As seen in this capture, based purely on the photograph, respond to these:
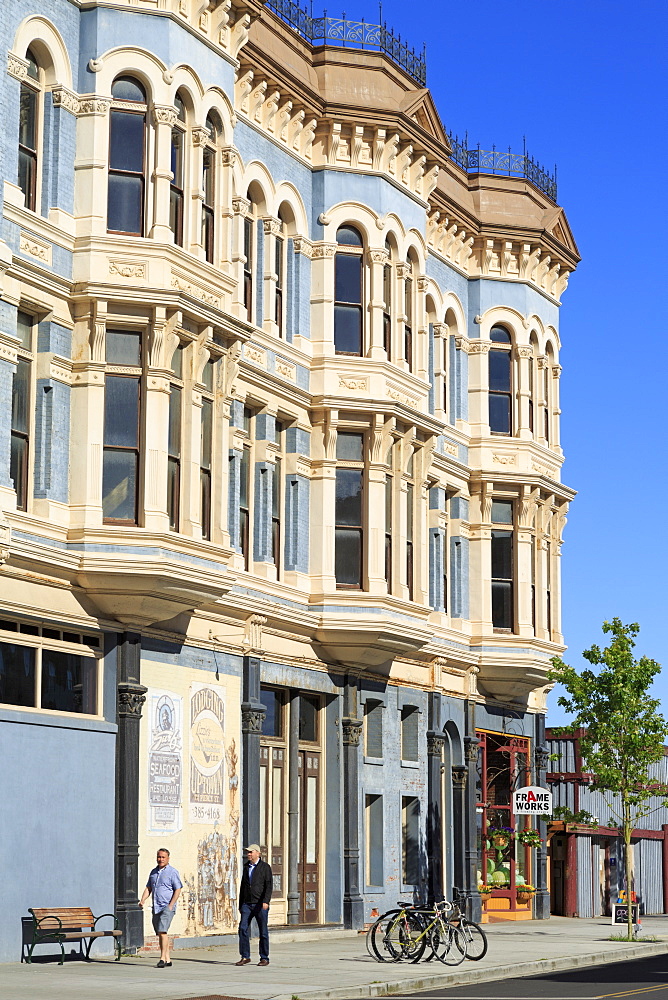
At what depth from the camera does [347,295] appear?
33625mm

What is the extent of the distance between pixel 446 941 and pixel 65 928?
607 cm

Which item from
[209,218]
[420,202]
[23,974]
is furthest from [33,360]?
[420,202]

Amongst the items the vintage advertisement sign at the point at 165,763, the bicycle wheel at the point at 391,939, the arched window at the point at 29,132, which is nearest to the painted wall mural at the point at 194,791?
the vintage advertisement sign at the point at 165,763

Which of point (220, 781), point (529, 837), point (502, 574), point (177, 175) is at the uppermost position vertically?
point (177, 175)

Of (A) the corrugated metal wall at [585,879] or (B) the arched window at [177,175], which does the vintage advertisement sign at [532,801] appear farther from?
(B) the arched window at [177,175]

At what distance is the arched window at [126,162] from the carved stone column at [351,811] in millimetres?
11851

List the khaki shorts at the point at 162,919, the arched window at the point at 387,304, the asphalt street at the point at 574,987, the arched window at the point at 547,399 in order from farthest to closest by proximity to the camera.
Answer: the arched window at the point at 547,399 → the arched window at the point at 387,304 → the khaki shorts at the point at 162,919 → the asphalt street at the point at 574,987

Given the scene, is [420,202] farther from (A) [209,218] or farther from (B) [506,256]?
(A) [209,218]

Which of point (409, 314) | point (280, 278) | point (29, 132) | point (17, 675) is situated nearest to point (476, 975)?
point (17, 675)

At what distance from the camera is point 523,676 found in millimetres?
40750

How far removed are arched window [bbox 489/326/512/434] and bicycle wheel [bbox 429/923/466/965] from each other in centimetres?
1800

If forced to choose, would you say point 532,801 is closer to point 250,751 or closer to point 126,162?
point 250,751

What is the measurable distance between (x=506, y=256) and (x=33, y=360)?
796 inches

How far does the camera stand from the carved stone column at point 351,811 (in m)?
32.7
